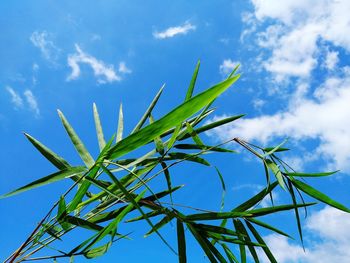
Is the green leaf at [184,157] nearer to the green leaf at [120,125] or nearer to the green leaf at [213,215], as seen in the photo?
the green leaf at [213,215]

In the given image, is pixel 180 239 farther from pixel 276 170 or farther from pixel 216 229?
pixel 276 170

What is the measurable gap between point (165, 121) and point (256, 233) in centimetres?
85

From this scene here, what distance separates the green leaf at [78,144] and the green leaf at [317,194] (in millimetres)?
755

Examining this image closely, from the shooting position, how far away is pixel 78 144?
1603mm

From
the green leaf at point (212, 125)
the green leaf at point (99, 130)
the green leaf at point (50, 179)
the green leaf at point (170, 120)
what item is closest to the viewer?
the green leaf at point (170, 120)

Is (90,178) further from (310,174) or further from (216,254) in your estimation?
(310,174)

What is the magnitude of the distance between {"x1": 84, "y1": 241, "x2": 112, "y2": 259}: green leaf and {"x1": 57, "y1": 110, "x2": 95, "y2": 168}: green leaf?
0.28m

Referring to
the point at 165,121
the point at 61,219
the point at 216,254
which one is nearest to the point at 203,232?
the point at 216,254

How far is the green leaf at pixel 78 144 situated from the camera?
4.96 ft

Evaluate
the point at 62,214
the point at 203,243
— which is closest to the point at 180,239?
the point at 203,243

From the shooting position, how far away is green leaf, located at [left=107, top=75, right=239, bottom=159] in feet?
3.09

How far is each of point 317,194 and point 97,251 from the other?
0.80 m

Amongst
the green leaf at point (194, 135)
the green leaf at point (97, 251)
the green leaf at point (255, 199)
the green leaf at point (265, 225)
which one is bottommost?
the green leaf at point (97, 251)

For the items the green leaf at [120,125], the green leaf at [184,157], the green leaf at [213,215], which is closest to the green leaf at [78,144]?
the green leaf at [120,125]
